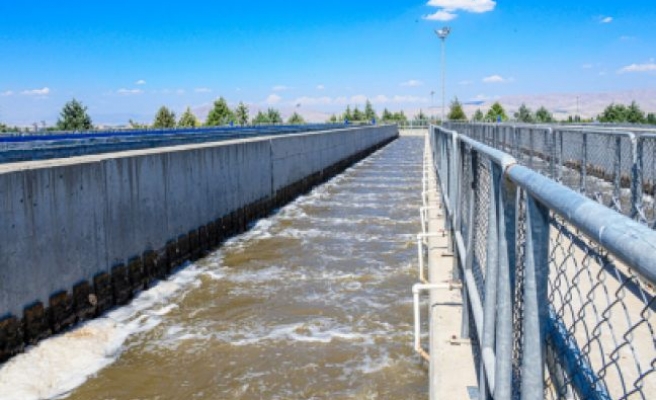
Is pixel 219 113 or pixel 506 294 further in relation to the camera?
pixel 219 113

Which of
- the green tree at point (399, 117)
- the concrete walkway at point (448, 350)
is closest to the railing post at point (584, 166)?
the concrete walkway at point (448, 350)

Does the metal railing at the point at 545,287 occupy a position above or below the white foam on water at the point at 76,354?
above

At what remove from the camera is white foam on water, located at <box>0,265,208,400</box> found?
6.57 meters

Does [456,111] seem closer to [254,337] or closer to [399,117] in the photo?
[399,117]

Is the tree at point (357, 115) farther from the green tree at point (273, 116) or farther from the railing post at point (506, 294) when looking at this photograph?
the railing post at point (506, 294)

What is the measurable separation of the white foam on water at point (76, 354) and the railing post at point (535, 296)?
568 cm

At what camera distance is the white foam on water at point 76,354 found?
21.5 feet

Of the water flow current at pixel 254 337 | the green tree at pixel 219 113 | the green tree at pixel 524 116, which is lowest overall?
the water flow current at pixel 254 337

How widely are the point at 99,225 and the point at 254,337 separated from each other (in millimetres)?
2914

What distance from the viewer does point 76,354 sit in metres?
7.50

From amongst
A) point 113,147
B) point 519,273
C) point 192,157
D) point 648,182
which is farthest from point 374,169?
point 519,273

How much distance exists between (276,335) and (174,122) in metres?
94.0

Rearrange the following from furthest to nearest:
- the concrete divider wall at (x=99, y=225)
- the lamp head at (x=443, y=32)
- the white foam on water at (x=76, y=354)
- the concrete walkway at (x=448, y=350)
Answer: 1. the lamp head at (x=443, y=32)
2. the concrete divider wall at (x=99, y=225)
3. the white foam on water at (x=76, y=354)
4. the concrete walkway at (x=448, y=350)

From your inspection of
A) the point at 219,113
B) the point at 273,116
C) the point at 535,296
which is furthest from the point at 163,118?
the point at 535,296
